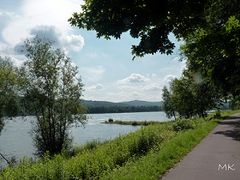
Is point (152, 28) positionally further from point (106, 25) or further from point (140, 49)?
point (106, 25)

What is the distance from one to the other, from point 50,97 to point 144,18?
30704 mm

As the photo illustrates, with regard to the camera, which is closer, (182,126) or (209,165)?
(209,165)

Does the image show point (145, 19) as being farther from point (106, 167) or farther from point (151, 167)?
point (106, 167)

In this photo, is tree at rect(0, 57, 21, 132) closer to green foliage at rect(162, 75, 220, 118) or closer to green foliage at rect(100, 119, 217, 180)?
green foliage at rect(100, 119, 217, 180)

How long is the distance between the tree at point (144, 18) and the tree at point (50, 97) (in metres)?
29.1

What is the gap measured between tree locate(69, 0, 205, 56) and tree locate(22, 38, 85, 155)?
1145 inches

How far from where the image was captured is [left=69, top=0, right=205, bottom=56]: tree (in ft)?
20.7

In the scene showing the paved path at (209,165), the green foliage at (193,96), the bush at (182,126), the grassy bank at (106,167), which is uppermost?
the green foliage at (193,96)

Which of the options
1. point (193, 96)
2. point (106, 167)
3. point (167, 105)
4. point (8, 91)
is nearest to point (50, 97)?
point (8, 91)

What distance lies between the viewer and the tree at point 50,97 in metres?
35.5

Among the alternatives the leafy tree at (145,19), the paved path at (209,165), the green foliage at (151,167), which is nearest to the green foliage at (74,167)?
the green foliage at (151,167)

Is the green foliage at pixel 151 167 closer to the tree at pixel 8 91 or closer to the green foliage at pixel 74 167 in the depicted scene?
the green foliage at pixel 74 167

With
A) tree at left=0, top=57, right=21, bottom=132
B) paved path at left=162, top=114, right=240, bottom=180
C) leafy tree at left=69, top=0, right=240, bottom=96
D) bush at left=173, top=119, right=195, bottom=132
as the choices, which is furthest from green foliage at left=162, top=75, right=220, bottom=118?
leafy tree at left=69, top=0, right=240, bottom=96

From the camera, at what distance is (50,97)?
36375mm
